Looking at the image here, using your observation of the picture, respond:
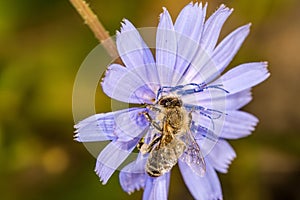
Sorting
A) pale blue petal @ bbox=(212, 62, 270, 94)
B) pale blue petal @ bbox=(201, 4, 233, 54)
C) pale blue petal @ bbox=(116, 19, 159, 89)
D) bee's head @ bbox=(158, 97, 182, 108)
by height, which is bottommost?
pale blue petal @ bbox=(212, 62, 270, 94)

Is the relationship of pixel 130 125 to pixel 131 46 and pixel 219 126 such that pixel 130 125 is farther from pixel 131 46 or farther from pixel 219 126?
pixel 219 126

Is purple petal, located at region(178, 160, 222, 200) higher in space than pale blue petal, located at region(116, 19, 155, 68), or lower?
lower

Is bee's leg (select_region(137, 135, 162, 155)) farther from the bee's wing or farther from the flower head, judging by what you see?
the bee's wing

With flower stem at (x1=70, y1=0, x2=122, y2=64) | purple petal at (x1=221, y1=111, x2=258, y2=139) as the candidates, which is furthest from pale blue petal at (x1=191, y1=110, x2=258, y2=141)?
flower stem at (x1=70, y1=0, x2=122, y2=64)

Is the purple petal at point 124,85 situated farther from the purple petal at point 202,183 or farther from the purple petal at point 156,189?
the purple petal at point 202,183

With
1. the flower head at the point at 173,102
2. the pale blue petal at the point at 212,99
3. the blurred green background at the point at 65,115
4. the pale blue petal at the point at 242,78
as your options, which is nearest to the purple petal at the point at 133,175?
the flower head at the point at 173,102

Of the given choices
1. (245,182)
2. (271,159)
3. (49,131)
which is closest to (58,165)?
(49,131)
